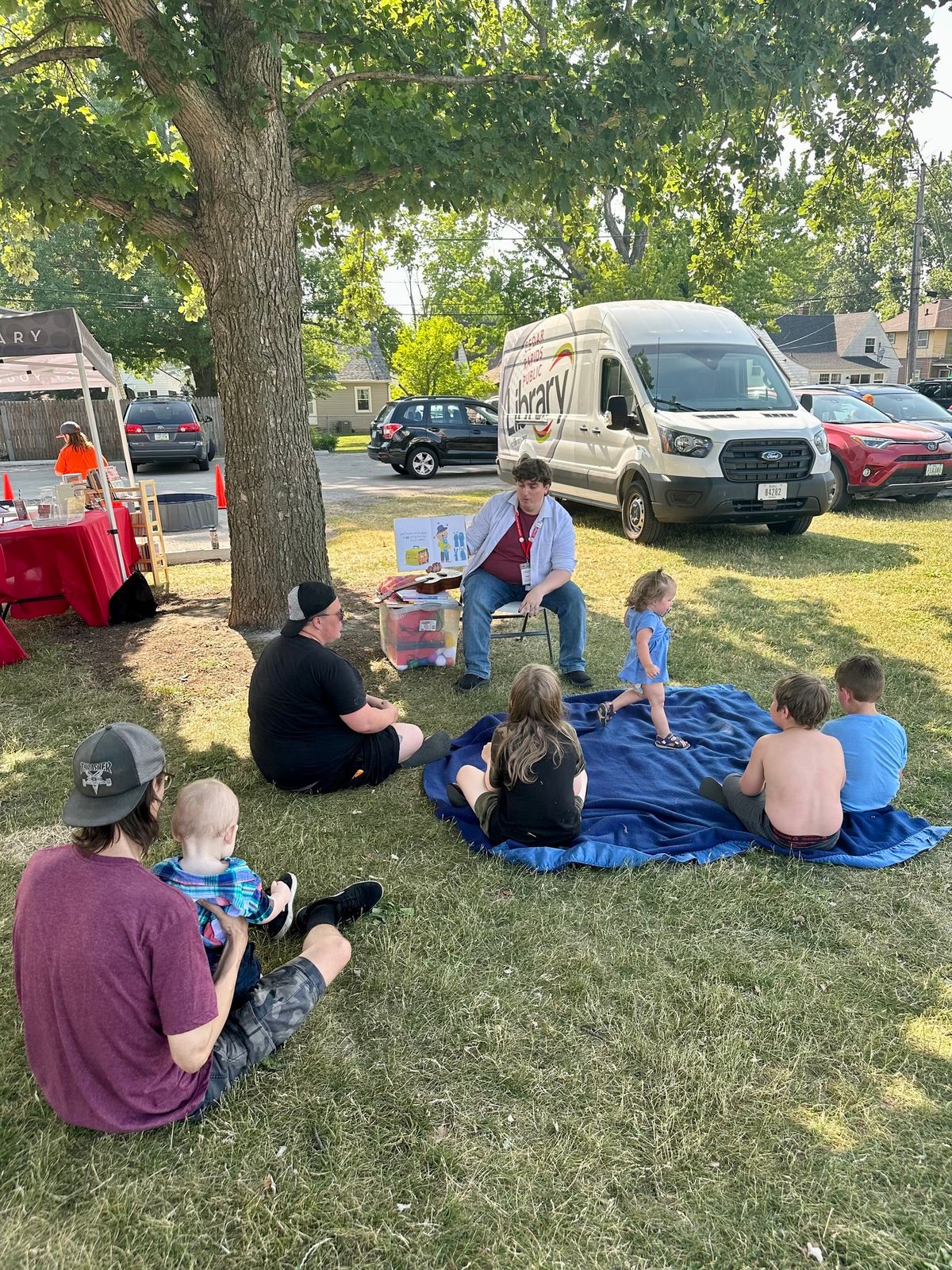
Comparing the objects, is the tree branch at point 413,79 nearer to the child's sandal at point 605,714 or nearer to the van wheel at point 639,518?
the child's sandal at point 605,714

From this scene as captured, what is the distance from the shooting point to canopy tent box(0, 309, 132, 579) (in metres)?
6.62

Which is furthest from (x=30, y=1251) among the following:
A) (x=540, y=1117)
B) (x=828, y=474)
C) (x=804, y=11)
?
(x=828, y=474)

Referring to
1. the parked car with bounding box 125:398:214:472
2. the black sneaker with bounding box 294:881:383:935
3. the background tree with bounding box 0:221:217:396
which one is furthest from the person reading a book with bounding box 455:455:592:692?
the background tree with bounding box 0:221:217:396

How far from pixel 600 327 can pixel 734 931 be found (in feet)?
29.2

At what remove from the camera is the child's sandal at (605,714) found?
4.92 metres

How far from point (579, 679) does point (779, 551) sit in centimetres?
476

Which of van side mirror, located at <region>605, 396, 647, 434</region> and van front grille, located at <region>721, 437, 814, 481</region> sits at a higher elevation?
van side mirror, located at <region>605, 396, 647, 434</region>

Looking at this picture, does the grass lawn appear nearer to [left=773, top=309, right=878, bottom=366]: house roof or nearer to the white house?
the white house

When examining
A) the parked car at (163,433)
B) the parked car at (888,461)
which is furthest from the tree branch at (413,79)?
the parked car at (163,433)

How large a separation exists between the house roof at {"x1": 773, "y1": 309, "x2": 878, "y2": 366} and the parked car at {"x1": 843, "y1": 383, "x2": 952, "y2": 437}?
42759mm

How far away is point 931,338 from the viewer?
5534 cm

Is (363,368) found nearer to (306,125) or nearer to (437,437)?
(437,437)

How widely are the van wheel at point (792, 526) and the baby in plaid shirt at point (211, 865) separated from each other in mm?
8417

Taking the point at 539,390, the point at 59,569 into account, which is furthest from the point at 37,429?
the point at 59,569
